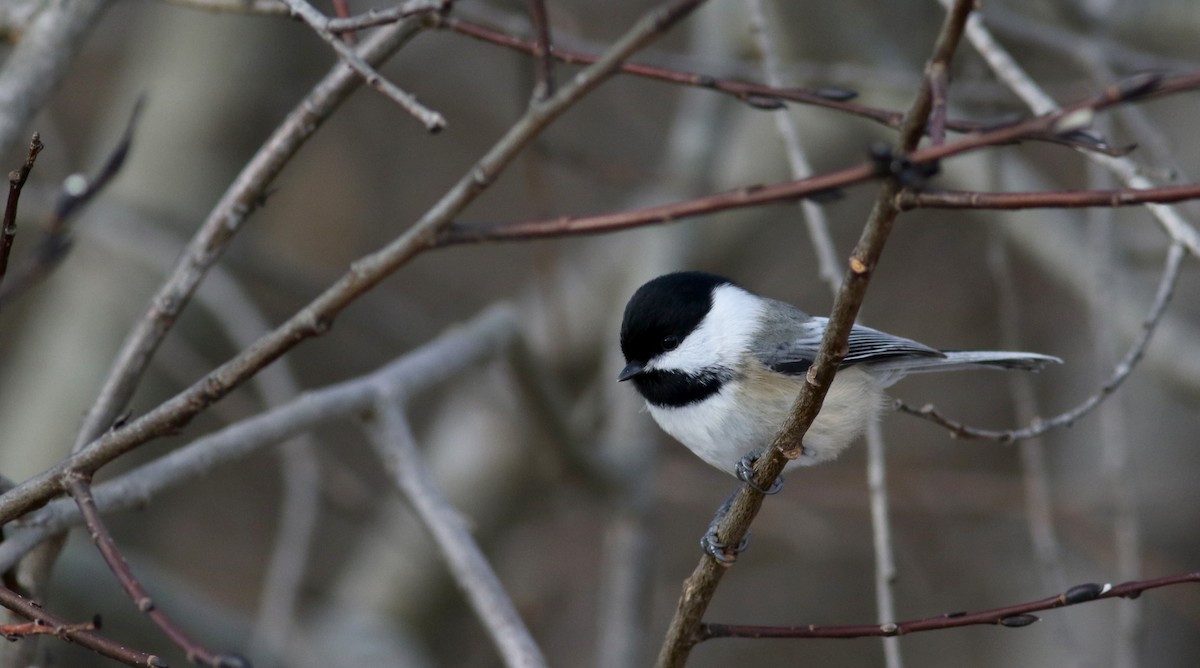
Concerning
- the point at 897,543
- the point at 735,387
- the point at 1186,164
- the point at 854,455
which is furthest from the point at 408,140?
the point at 735,387

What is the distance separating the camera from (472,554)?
1.76m

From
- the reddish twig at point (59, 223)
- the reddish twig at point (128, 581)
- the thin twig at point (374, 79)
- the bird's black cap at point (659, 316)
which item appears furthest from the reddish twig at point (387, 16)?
the bird's black cap at point (659, 316)

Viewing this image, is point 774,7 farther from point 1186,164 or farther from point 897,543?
point 897,543

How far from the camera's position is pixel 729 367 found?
6.29 ft

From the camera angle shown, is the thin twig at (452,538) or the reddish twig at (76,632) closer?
the reddish twig at (76,632)

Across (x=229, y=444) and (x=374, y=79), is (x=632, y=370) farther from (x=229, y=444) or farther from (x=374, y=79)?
(x=374, y=79)

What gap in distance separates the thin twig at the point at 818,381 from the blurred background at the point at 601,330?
908 mm

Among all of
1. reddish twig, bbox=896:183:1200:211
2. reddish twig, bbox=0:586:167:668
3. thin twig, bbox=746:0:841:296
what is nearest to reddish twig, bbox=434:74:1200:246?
reddish twig, bbox=896:183:1200:211

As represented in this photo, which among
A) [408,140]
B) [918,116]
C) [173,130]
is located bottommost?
[918,116]

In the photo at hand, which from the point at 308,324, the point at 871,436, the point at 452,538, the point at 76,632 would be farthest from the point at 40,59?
the point at 871,436

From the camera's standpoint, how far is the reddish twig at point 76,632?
3.03ft

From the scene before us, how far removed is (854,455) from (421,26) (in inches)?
156

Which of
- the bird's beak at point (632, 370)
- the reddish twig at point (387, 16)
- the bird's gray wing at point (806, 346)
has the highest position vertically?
the bird's gray wing at point (806, 346)

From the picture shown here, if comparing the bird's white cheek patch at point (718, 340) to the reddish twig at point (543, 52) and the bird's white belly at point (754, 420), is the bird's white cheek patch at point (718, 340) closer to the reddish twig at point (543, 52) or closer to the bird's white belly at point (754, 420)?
A: the bird's white belly at point (754, 420)
